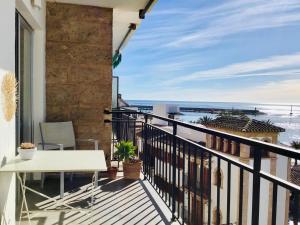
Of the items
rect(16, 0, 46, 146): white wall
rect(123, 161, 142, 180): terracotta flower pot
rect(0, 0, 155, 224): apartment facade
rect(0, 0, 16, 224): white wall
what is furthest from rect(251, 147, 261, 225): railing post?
rect(16, 0, 46, 146): white wall

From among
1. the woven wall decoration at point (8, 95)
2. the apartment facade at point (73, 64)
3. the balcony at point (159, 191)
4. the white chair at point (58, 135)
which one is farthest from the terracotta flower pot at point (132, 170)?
the woven wall decoration at point (8, 95)

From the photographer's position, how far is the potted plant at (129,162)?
429 centimetres

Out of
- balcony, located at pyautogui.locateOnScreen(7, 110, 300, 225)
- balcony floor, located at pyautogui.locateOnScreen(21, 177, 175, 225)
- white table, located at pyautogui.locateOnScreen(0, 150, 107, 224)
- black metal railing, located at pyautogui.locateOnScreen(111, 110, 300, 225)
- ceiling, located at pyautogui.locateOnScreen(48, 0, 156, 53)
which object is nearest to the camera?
black metal railing, located at pyautogui.locateOnScreen(111, 110, 300, 225)

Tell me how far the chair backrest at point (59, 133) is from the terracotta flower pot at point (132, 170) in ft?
2.73

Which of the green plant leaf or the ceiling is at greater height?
the ceiling

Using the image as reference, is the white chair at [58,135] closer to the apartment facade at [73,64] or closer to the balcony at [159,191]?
the apartment facade at [73,64]

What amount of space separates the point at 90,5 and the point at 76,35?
0.50 m

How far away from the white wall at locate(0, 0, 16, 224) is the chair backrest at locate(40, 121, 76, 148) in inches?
68.9

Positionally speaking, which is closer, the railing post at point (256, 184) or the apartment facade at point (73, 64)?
the railing post at point (256, 184)

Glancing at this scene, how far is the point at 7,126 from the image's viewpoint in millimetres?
2287

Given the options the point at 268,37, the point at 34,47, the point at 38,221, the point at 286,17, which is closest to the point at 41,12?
the point at 34,47

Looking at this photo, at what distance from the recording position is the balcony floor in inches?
115

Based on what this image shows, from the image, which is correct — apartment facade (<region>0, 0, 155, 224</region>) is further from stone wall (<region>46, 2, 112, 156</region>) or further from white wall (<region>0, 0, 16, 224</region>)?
white wall (<region>0, 0, 16, 224</region>)

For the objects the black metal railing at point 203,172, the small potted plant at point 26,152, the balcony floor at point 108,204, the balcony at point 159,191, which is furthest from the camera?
the balcony floor at point 108,204
